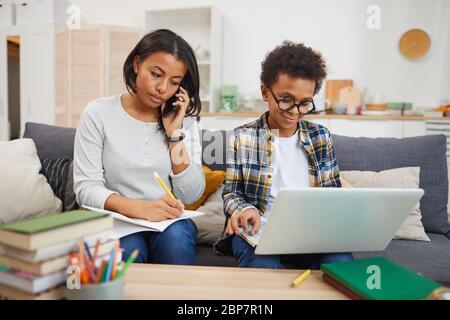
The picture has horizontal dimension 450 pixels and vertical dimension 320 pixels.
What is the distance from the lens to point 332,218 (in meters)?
0.90

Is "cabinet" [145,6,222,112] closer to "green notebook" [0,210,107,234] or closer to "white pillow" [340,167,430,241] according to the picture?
"white pillow" [340,167,430,241]

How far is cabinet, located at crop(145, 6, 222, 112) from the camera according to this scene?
4.09m

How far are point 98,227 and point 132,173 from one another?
61 cm

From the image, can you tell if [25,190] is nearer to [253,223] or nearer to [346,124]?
[253,223]

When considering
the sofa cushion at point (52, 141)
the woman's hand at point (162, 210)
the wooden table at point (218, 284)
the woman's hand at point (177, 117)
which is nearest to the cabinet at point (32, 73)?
the sofa cushion at point (52, 141)

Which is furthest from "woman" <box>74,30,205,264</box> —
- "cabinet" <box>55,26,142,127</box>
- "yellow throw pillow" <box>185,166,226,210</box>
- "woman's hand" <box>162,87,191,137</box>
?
"cabinet" <box>55,26,142,127</box>

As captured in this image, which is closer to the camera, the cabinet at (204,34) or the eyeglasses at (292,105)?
the eyeglasses at (292,105)

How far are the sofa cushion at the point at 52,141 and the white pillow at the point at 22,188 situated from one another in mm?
157

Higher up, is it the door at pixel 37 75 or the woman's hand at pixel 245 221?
the door at pixel 37 75

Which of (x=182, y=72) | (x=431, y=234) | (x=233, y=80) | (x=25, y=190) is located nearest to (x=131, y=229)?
(x=182, y=72)

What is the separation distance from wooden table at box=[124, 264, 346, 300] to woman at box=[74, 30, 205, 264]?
0.91 ft

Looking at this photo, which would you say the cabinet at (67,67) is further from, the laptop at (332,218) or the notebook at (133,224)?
the laptop at (332,218)

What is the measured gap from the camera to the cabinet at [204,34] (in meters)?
4.09

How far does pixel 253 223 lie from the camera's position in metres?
1.17
